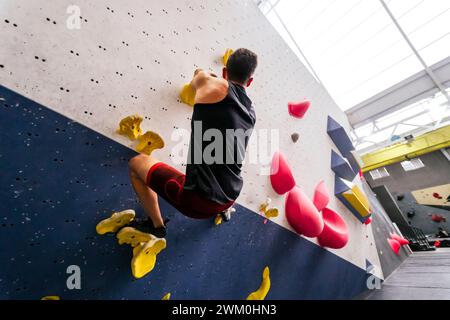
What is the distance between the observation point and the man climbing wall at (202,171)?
0.82m

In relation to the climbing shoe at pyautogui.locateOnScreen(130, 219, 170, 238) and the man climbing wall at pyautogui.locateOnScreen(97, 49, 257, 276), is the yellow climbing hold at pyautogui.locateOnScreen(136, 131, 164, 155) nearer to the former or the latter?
the man climbing wall at pyautogui.locateOnScreen(97, 49, 257, 276)

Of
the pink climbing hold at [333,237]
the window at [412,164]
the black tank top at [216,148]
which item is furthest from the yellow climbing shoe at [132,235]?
the window at [412,164]

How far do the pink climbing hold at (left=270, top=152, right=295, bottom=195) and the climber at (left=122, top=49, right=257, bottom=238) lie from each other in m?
0.86

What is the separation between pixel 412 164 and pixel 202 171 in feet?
33.0

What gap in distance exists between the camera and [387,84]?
714 centimetres

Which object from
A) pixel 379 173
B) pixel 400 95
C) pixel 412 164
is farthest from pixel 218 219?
pixel 379 173

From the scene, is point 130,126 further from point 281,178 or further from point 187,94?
point 281,178

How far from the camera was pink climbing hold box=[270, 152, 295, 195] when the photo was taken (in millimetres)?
1718

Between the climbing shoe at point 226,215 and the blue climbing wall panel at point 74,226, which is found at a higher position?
the blue climbing wall panel at point 74,226

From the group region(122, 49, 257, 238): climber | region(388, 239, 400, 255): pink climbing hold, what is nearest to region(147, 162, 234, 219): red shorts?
region(122, 49, 257, 238): climber

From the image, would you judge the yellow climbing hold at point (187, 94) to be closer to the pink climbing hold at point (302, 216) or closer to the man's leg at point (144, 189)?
the man's leg at point (144, 189)

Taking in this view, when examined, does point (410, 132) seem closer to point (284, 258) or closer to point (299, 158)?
point (299, 158)

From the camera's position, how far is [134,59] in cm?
112
